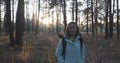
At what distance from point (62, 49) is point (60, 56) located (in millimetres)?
167

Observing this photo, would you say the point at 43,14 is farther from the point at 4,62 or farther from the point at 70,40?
the point at 70,40

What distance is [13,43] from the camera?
2453 centimetres

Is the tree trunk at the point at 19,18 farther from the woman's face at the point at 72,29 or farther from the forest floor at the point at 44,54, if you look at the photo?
the woman's face at the point at 72,29

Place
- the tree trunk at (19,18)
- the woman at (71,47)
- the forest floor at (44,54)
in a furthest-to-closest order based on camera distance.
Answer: the tree trunk at (19,18)
the forest floor at (44,54)
the woman at (71,47)

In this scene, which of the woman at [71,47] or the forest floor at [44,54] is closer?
the woman at [71,47]

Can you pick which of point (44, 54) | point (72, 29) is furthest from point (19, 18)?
point (72, 29)

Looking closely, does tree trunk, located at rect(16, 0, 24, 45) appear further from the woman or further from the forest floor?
the woman

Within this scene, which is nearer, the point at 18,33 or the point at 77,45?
the point at 77,45

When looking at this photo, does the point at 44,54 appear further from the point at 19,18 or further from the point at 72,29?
the point at 72,29

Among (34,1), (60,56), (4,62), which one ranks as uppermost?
(34,1)

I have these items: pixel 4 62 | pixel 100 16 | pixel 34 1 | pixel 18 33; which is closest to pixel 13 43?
pixel 18 33

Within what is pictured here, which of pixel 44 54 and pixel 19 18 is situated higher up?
pixel 19 18

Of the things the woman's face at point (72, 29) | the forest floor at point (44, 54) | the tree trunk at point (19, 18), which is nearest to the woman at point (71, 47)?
the woman's face at point (72, 29)

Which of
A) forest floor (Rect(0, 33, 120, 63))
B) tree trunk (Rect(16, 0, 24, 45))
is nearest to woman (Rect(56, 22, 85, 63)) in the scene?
forest floor (Rect(0, 33, 120, 63))
